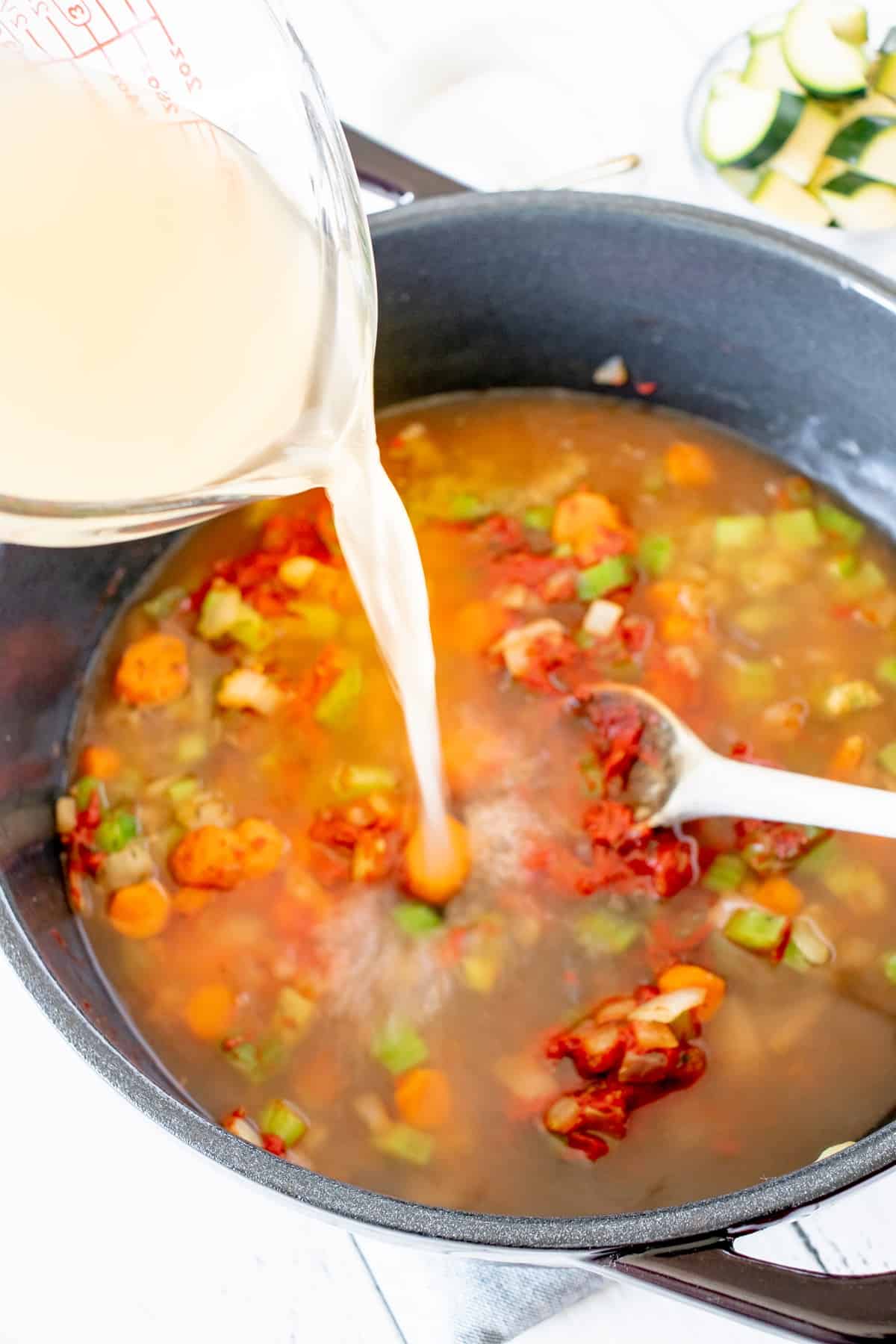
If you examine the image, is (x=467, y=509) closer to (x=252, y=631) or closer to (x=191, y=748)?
(x=252, y=631)

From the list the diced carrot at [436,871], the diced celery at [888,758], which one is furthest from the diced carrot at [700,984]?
the diced celery at [888,758]

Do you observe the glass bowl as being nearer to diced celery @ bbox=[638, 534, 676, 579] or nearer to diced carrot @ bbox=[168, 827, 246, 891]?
diced celery @ bbox=[638, 534, 676, 579]

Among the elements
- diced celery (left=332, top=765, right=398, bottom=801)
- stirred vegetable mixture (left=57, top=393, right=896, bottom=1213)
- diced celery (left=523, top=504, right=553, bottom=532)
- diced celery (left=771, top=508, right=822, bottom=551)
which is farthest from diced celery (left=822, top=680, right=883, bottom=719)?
diced celery (left=332, top=765, right=398, bottom=801)

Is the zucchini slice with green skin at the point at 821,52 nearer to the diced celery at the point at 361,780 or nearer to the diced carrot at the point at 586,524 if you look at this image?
the diced carrot at the point at 586,524

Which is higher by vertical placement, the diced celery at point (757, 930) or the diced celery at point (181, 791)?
the diced celery at point (181, 791)

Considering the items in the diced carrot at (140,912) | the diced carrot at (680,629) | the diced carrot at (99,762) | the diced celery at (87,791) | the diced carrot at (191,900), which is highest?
the diced carrot at (99,762)

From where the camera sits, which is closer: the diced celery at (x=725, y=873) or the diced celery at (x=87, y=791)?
the diced celery at (x=725, y=873)

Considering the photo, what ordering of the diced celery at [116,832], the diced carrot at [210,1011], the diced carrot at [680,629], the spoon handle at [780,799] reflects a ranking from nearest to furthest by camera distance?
the spoon handle at [780,799]
the diced carrot at [210,1011]
the diced celery at [116,832]
the diced carrot at [680,629]
